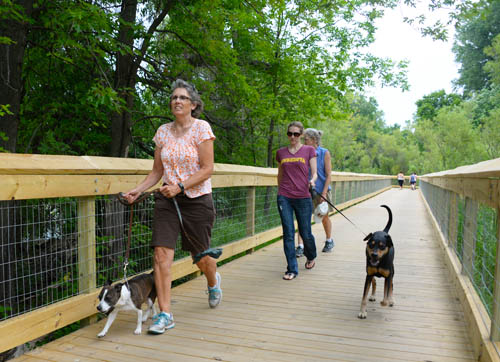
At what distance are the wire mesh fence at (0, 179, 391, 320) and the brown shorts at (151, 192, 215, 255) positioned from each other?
62 centimetres

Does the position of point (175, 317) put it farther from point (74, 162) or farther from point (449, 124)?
point (449, 124)

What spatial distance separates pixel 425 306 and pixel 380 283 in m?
0.96

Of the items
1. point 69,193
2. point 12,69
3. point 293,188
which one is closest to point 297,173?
point 293,188

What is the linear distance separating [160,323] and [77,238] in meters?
1.04

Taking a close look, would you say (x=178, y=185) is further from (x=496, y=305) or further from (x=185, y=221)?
(x=496, y=305)

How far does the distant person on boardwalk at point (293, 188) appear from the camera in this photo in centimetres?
533

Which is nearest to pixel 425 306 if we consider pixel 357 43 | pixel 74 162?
pixel 74 162

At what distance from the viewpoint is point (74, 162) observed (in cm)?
345

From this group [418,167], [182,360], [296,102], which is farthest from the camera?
[418,167]

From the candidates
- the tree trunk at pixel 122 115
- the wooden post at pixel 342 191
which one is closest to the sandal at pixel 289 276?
the tree trunk at pixel 122 115

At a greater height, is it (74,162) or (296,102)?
(296,102)

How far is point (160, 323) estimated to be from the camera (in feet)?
11.6

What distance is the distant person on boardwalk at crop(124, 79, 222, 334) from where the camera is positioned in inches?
138

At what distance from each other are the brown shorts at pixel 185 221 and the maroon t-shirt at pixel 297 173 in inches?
71.0
